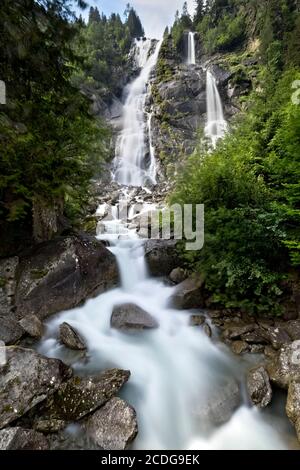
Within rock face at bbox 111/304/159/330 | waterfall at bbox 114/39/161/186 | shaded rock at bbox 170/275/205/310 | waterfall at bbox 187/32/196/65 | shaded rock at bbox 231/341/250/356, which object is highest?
waterfall at bbox 187/32/196/65

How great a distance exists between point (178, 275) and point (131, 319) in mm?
1947

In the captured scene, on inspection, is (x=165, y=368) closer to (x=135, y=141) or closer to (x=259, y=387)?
(x=259, y=387)

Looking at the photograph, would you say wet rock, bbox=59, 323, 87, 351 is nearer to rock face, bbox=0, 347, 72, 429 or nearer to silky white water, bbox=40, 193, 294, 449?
silky white water, bbox=40, 193, 294, 449

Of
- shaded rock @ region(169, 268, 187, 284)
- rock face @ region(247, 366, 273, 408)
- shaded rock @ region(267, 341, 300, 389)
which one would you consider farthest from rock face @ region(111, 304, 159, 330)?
shaded rock @ region(267, 341, 300, 389)

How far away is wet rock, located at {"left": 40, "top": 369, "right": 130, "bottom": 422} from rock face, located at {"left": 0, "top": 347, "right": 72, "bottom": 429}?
0.15m

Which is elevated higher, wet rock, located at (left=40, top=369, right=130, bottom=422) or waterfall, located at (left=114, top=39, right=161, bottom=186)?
waterfall, located at (left=114, top=39, right=161, bottom=186)

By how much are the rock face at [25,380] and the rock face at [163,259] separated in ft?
12.9

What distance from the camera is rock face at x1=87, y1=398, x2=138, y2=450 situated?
357 centimetres

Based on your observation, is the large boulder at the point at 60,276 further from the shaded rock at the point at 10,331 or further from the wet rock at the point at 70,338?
the wet rock at the point at 70,338

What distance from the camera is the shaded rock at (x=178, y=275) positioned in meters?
7.43

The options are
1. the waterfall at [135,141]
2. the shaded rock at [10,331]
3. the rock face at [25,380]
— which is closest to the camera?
the rock face at [25,380]

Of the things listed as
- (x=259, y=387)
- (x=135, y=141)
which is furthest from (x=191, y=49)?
(x=259, y=387)

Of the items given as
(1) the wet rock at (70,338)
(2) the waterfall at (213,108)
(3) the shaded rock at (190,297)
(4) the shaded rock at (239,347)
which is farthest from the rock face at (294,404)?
(2) the waterfall at (213,108)

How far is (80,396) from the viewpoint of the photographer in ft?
13.2
